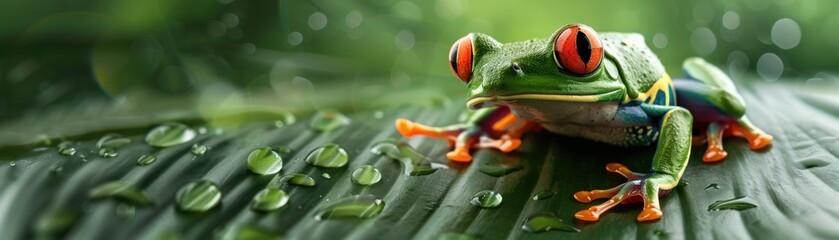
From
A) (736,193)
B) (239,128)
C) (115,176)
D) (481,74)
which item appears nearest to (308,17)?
(239,128)

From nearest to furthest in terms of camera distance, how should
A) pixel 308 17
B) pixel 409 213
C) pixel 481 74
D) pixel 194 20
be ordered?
pixel 409 213
pixel 481 74
pixel 194 20
pixel 308 17

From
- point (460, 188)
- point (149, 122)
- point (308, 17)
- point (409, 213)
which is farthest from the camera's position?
point (308, 17)

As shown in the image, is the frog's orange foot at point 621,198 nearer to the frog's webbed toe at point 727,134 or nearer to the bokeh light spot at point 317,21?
the frog's webbed toe at point 727,134

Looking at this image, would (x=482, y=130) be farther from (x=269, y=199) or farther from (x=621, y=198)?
(x=269, y=199)

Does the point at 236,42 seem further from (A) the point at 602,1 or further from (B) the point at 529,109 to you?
(A) the point at 602,1

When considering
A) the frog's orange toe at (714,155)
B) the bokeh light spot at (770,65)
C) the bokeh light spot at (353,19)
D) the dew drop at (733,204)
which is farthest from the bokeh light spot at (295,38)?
the bokeh light spot at (770,65)

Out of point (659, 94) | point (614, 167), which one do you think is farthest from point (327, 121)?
point (659, 94)
